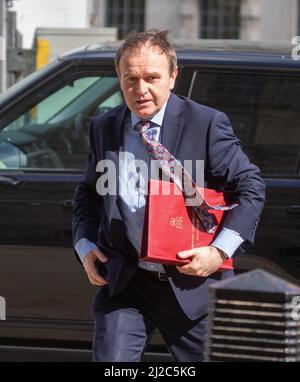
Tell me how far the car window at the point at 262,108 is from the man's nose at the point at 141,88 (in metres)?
1.65

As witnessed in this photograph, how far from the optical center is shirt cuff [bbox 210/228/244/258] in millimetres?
3250

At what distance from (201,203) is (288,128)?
5.84ft

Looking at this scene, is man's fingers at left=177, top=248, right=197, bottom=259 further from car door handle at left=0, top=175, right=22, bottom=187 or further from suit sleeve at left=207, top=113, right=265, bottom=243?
car door handle at left=0, top=175, right=22, bottom=187

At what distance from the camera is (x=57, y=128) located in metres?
5.12

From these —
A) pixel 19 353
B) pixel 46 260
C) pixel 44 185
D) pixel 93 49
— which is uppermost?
pixel 93 49

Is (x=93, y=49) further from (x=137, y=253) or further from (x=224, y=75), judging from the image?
(x=137, y=253)

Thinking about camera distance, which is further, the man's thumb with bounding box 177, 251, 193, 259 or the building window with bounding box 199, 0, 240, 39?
the building window with bounding box 199, 0, 240, 39

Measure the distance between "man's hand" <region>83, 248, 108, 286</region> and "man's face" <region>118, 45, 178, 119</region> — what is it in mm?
515

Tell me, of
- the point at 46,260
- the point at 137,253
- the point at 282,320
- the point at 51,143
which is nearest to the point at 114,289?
the point at 137,253

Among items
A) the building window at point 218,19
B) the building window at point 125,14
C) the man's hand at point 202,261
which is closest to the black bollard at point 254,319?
the man's hand at point 202,261

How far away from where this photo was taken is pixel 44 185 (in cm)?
489

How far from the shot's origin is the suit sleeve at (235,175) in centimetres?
329

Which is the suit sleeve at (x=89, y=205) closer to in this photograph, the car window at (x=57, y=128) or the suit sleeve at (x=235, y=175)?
the suit sleeve at (x=235, y=175)

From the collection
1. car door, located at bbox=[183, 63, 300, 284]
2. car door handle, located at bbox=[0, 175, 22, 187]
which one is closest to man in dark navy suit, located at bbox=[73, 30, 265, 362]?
car door, located at bbox=[183, 63, 300, 284]
